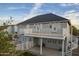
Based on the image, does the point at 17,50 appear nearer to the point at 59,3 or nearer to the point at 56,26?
the point at 56,26

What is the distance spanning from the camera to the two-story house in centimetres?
281

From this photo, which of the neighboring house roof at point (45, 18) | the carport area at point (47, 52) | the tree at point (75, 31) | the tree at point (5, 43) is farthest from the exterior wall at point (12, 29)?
the tree at point (75, 31)

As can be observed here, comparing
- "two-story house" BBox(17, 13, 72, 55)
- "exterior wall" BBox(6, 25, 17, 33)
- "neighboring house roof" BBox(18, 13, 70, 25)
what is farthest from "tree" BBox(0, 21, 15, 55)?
"neighboring house roof" BBox(18, 13, 70, 25)

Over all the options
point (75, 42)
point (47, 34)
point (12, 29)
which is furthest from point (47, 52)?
point (12, 29)

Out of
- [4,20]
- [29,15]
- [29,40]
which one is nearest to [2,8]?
[4,20]

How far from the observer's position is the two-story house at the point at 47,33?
2.81 m

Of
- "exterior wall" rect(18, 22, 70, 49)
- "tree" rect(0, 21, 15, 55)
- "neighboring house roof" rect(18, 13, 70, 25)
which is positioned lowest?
"tree" rect(0, 21, 15, 55)

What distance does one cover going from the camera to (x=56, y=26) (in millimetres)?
2801

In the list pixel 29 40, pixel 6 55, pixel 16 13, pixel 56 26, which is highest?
pixel 16 13

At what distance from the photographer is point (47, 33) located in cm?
284

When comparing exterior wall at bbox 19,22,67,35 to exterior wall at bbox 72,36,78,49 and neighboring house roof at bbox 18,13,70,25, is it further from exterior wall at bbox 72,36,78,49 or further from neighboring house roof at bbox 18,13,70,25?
exterior wall at bbox 72,36,78,49

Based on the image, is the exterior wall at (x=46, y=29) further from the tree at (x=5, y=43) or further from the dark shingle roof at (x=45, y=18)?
the tree at (x=5, y=43)

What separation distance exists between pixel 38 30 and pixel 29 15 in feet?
0.74

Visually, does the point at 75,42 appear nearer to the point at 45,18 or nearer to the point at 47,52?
the point at 47,52
